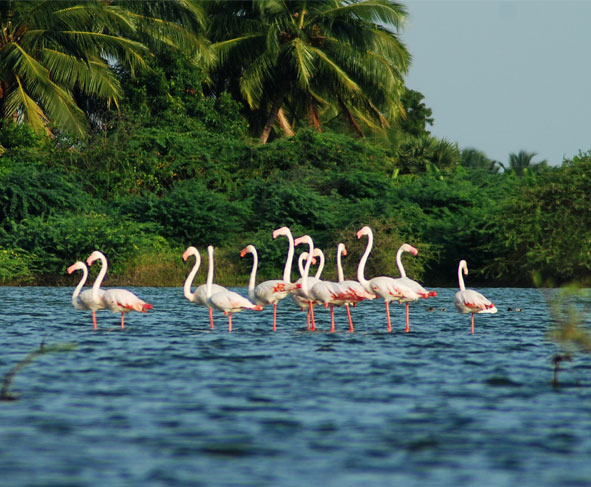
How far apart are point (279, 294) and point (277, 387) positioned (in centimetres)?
706

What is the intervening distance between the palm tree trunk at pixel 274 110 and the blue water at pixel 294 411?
2767 cm

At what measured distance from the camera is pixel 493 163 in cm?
5406

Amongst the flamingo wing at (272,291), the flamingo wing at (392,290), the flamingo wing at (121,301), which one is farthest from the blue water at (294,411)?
the flamingo wing at (272,291)

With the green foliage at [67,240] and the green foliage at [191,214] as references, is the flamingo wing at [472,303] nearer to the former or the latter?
the green foliage at [67,240]

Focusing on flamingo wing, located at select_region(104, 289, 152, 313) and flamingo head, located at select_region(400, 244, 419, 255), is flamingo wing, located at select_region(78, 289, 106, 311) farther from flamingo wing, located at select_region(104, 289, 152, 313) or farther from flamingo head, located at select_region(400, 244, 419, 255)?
flamingo head, located at select_region(400, 244, 419, 255)

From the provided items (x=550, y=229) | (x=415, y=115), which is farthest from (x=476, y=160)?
(x=550, y=229)

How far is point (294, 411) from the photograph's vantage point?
8.91 metres

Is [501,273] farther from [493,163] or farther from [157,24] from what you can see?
[493,163]

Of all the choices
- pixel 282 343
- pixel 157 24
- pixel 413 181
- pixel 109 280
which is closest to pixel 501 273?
pixel 413 181

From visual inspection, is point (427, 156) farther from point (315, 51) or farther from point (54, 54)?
point (54, 54)

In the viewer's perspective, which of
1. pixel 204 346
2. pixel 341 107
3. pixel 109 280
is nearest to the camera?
pixel 204 346

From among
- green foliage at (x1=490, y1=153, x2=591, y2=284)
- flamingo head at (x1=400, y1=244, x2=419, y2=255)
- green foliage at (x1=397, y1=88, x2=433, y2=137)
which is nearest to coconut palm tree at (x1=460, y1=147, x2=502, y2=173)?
green foliage at (x1=397, y1=88, x2=433, y2=137)

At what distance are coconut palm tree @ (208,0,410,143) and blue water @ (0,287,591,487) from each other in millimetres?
26128

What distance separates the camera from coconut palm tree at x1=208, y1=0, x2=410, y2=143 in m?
40.8
